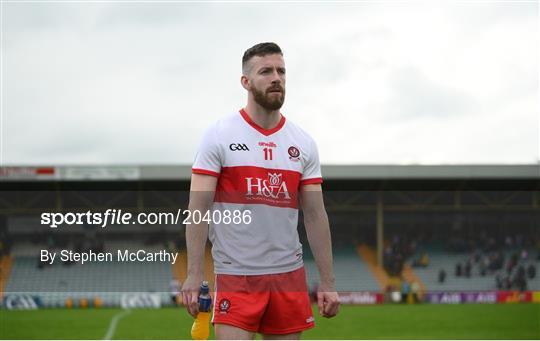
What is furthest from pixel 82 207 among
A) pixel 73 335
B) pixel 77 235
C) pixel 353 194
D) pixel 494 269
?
pixel 494 269

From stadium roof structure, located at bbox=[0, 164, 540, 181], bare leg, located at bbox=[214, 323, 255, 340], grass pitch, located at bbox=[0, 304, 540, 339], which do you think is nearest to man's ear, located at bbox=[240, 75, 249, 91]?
bare leg, located at bbox=[214, 323, 255, 340]

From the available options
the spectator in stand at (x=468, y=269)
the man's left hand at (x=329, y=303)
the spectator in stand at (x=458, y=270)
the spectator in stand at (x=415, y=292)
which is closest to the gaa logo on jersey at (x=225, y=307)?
the man's left hand at (x=329, y=303)

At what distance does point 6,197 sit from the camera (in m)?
35.1

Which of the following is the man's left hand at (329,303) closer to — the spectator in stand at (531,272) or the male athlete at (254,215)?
the male athlete at (254,215)

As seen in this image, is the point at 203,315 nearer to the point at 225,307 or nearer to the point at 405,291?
the point at 225,307

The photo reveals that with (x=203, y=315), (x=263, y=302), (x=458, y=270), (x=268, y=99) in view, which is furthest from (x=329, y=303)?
(x=458, y=270)

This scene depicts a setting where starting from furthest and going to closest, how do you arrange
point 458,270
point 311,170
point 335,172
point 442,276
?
1. point 458,270
2. point 442,276
3. point 335,172
4. point 311,170

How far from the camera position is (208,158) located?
4.61 meters

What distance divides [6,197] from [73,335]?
17292mm

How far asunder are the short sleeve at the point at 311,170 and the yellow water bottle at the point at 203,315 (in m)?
0.94

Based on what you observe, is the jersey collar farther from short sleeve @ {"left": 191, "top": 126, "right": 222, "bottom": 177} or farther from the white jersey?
short sleeve @ {"left": 191, "top": 126, "right": 222, "bottom": 177}

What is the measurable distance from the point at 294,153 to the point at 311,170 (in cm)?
18

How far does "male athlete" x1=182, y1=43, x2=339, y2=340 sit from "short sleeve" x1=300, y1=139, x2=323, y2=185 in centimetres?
4

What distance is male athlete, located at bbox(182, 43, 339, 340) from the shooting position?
4578 mm
